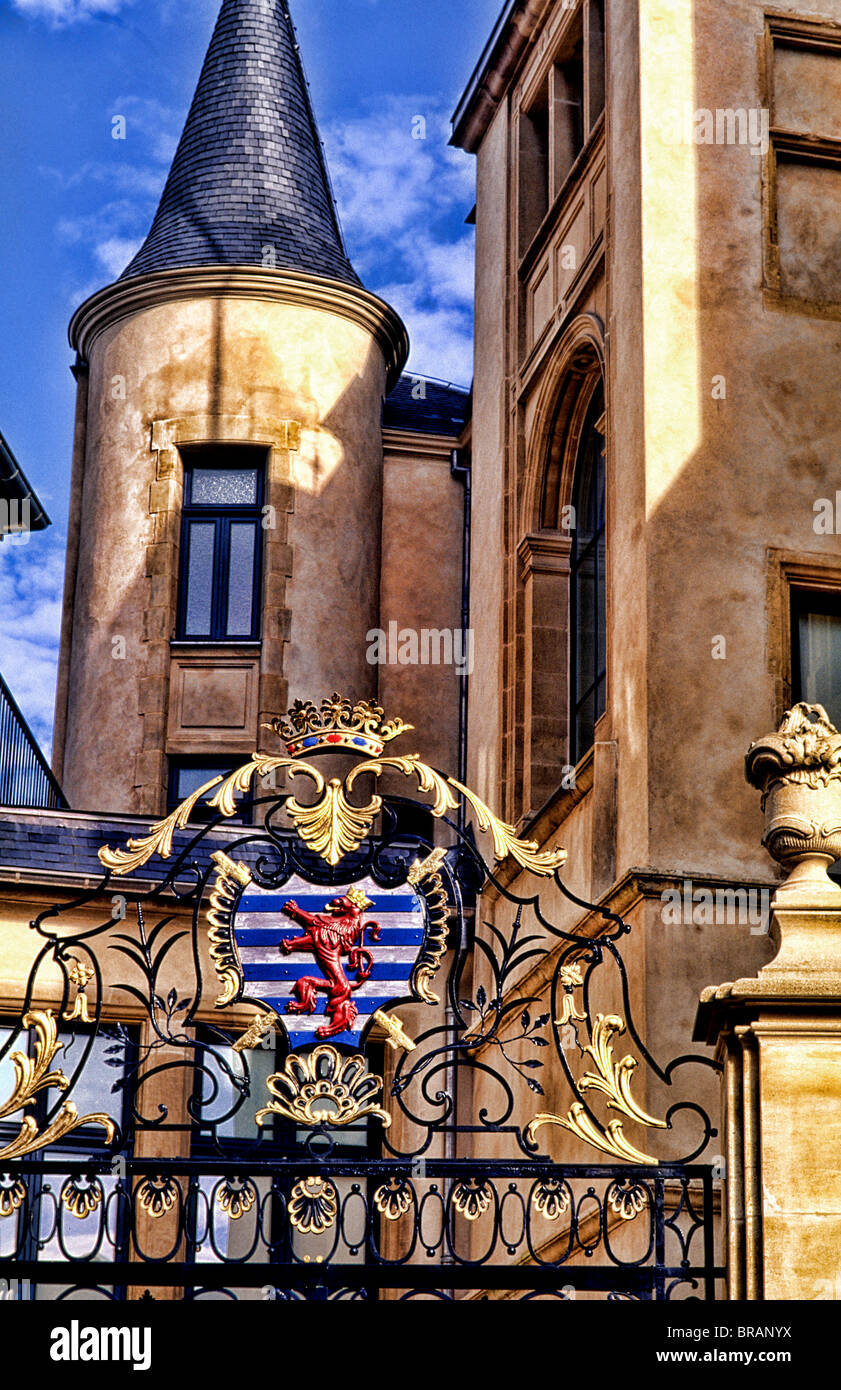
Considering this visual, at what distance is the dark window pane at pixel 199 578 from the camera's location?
26.5 meters

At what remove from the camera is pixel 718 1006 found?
11086 millimetres

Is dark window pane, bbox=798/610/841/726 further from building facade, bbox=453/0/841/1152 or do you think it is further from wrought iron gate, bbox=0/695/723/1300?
wrought iron gate, bbox=0/695/723/1300

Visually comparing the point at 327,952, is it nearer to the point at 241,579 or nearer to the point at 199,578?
the point at 241,579

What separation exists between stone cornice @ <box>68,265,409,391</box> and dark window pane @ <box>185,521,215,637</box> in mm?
2794

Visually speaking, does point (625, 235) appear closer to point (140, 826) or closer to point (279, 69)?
point (140, 826)

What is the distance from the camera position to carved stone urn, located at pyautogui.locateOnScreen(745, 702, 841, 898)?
11.4 metres

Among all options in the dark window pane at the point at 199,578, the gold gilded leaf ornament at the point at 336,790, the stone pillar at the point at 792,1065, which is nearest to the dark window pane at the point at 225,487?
the dark window pane at the point at 199,578

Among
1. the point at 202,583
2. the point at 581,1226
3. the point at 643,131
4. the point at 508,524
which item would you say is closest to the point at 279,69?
the point at 202,583

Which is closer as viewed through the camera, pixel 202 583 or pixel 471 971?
pixel 471 971

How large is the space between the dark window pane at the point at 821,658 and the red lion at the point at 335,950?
6510 millimetres

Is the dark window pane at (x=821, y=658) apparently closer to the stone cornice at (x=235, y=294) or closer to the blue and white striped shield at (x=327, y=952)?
the blue and white striped shield at (x=327, y=952)

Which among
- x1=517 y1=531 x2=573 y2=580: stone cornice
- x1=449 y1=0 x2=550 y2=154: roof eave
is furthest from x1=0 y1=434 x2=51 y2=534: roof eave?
x1=517 y1=531 x2=573 y2=580: stone cornice
